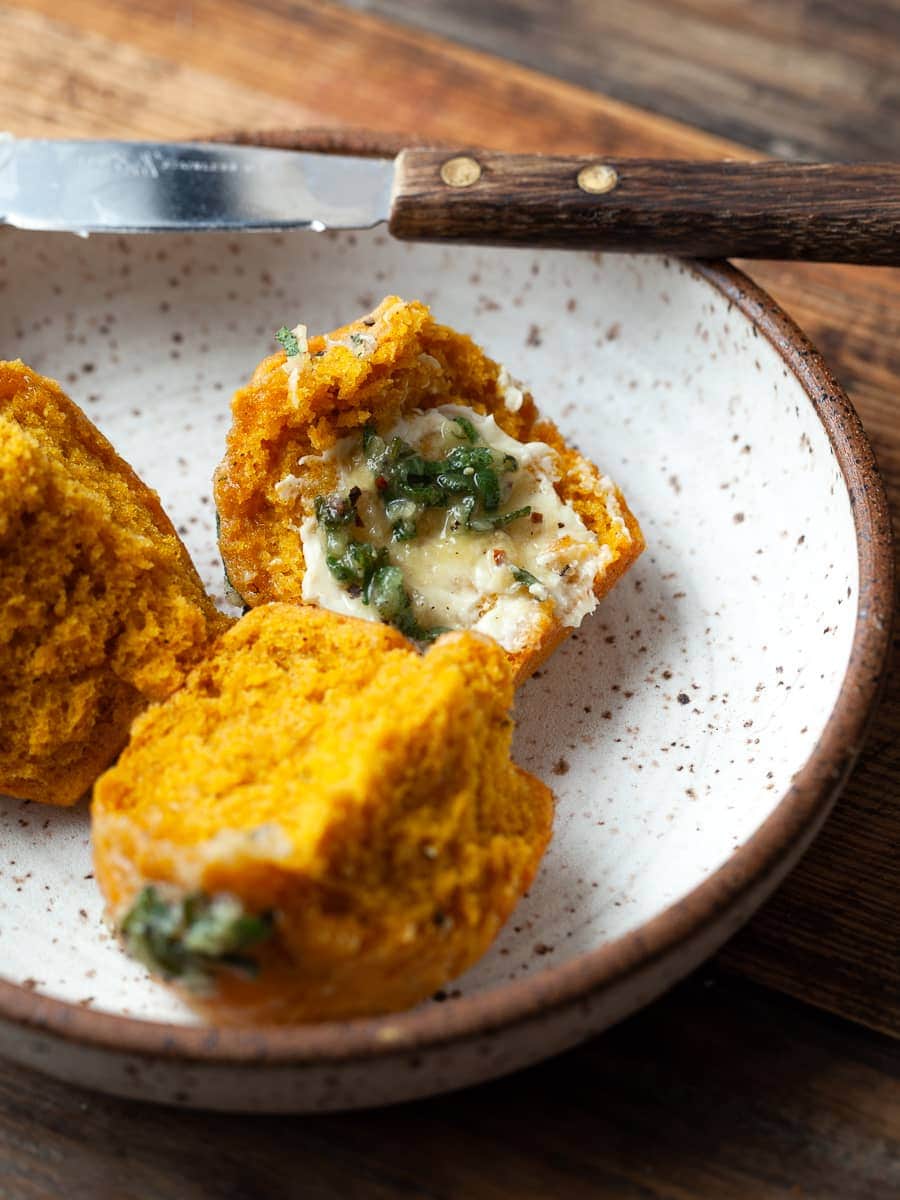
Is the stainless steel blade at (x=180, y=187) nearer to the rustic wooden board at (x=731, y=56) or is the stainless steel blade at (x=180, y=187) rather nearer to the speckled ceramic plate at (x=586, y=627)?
the speckled ceramic plate at (x=586, y=627)

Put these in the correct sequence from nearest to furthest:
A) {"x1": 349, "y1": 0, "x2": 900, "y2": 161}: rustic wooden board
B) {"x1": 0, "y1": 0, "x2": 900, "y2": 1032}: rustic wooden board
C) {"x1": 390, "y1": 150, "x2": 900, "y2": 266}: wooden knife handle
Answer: {"x1": 390, "y1": 150, "x2": 900, "y2": 266}: wooden knife handle, {"x1": 0, "y1": 0, "x2": 900, "y2": 1032}: rustic wooden board, {"x1": 349, "y1": 0, "x2": 900, "y2": 161}: rustic wooden board

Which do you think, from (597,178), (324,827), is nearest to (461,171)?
(597,178)

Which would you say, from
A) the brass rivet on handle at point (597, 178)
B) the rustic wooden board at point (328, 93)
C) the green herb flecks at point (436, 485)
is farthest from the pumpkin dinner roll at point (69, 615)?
the rustic wooden board at point (328, 93)

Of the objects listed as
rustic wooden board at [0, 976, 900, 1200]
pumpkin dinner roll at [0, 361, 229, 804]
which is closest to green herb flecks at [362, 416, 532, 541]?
pumpkin dinner roll at [0, 361, 229, 804]

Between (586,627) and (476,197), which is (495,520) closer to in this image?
(586,627)

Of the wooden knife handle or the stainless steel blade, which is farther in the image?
the stainless steel blade

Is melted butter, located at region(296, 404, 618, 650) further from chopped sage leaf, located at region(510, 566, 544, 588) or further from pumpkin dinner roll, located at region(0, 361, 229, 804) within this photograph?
pumpkin dinner roll, located at region(0, 361, 229, 804)
